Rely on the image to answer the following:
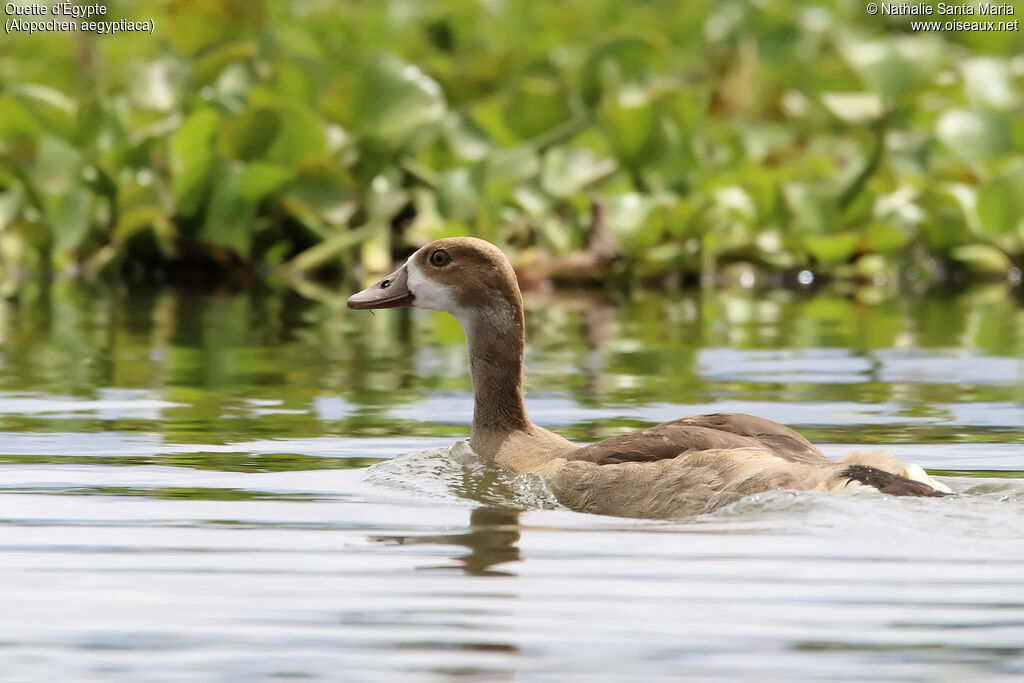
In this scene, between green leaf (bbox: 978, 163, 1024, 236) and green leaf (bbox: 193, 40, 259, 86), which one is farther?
green leaf (bbox: 193, 40, 259, 86)

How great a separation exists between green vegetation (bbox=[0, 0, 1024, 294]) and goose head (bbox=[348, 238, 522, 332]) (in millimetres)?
6246

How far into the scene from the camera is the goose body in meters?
6.38

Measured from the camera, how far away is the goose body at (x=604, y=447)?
638 centimetres

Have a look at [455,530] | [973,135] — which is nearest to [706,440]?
[455,530]

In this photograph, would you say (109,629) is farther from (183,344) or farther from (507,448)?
(183,344)

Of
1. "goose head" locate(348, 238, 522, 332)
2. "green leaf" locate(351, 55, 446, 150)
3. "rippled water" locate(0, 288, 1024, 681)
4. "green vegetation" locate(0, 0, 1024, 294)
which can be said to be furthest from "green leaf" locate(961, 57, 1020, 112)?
"goose head" locate(348, 238, 522, 332)

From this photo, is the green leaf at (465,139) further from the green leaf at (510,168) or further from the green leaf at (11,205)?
the green leaf at (11,205)

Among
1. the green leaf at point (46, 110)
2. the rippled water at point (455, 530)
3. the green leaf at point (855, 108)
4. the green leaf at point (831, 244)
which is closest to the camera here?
the rippled water at point (455, 530)

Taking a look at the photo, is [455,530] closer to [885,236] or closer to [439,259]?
[439,259]

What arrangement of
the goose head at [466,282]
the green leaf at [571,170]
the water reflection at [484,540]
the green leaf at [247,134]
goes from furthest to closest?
the green leaf at [571,170], the green leaf at [247,134], the goose head at [466,282], the water reflection at [484,540]

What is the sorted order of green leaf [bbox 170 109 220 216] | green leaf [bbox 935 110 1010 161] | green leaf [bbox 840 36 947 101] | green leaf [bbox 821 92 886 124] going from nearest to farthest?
green leaf [bbox 170 109 220 216] → green leaf [bbox 935 110 1010 161] → green leaf [bbox 821 92 886 124] → green leaf [bbox 840 36 947 101]

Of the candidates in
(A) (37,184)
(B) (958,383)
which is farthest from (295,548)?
(A) (37,184)

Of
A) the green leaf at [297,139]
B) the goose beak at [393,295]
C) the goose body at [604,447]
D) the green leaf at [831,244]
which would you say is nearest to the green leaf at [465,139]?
the green leaf at [297,139]

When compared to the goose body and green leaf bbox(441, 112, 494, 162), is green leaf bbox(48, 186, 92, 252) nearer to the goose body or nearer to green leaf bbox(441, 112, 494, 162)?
green leaf bbox(441, 112, 494, 162)
